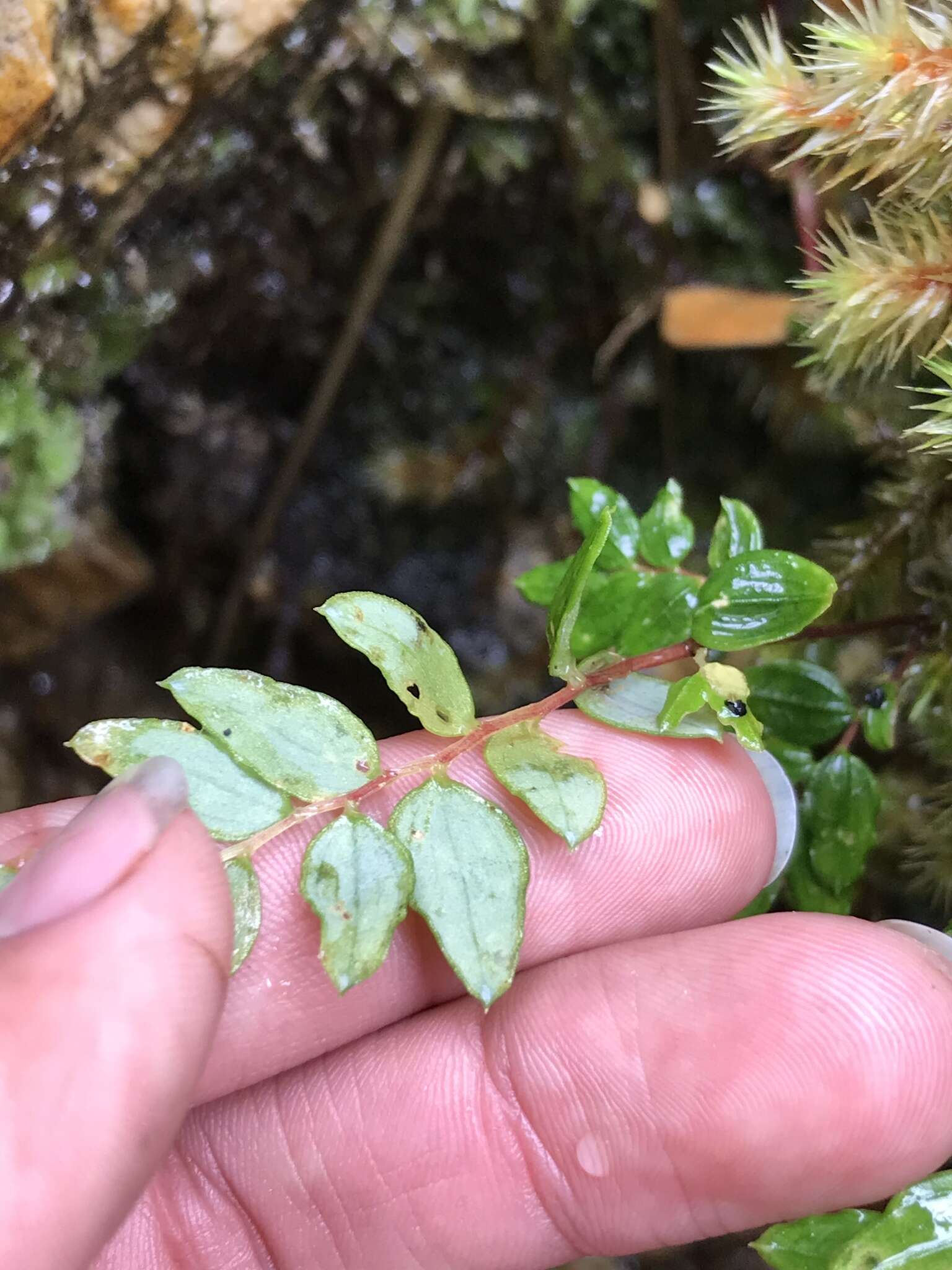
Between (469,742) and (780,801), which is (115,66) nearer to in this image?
(469,742)

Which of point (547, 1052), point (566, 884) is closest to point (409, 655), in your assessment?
point (566, 884)

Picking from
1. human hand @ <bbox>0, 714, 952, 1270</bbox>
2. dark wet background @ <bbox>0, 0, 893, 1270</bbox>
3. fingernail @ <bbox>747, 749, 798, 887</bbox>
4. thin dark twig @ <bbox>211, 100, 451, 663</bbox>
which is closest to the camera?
human hand @ <bbox>0, 714, 952, 1270</bbox>

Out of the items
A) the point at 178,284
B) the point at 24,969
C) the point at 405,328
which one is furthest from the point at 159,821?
the point at 405,328

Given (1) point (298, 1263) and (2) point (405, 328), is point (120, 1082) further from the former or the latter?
(2) point (405, 328)

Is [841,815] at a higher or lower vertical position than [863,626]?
lower

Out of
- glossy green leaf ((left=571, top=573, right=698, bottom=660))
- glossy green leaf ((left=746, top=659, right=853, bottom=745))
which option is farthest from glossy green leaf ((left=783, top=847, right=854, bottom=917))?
glossy green leaf ((left=571, top=573, right=698, bottom=660))

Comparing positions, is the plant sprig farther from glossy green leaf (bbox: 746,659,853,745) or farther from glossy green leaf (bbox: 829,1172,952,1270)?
glossy green leaf (bbox: 829,1172,952,1270)
